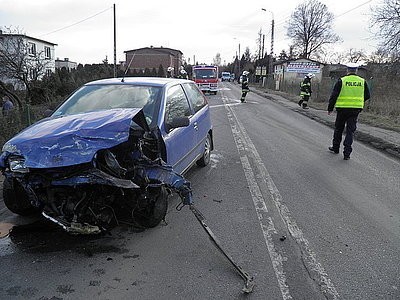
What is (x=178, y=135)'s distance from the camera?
5.07 m

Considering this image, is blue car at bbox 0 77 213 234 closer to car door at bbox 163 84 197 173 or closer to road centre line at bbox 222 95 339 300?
car door at bbox 163 84 197 173

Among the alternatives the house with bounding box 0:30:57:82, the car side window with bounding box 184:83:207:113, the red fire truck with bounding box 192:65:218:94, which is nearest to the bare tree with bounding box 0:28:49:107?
the house with bounding box 0:30:57:82

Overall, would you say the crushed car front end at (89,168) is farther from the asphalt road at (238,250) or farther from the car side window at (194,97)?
the car side window at (194,97)

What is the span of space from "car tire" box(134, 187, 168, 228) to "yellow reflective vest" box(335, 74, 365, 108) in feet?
18.1

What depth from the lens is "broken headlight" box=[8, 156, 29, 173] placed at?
3525mm

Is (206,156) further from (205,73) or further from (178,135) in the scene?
(205,73)

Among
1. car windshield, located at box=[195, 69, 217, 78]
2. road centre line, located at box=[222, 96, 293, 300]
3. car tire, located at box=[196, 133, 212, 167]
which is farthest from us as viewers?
car windshield, located at box=[195, 69, 217, 78]

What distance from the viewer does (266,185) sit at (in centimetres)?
614

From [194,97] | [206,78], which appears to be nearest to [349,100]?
[194,97]

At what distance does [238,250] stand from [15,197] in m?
2.65

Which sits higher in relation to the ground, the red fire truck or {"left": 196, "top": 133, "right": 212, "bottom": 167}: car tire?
the red fire truck

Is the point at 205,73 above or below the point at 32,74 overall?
above

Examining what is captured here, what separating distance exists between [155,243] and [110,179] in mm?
949

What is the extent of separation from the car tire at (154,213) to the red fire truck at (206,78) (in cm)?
2999
